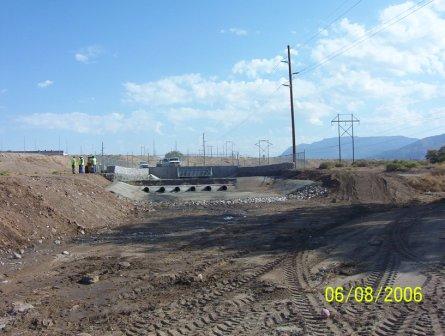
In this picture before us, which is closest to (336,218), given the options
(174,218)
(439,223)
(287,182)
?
(439,223)

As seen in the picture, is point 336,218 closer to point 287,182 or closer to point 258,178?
point 287,182

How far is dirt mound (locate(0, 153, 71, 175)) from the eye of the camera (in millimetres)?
50391

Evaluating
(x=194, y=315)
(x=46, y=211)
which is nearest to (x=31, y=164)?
(x=46, y=211)

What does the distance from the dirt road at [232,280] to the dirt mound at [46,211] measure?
1.25m

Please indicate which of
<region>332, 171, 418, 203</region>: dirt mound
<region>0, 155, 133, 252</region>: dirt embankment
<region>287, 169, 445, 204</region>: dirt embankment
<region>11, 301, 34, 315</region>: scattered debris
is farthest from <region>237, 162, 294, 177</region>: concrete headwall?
<region>11, 301, 34, 315</region>: scattered debris

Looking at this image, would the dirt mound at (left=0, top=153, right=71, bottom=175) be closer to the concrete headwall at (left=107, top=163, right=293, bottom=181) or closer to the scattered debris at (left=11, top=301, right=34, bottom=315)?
the concrete headwall at (left=107, top=163, right=293, bottom=181)

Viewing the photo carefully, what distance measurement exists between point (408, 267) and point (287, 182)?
1407 inches

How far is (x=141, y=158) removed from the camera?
408 feet

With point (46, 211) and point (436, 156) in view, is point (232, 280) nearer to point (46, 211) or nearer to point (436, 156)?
point (46, 211)

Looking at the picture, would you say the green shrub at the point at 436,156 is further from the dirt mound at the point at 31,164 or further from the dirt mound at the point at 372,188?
the dirt mound at the point at 31,164

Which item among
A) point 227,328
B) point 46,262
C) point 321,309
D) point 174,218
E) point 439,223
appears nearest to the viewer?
point 227,328

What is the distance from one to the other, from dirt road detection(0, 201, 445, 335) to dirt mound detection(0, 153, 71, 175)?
3222cm

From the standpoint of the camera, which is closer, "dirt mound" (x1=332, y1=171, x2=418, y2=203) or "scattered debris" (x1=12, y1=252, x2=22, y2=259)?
"scattered debris" (x1=12, y1=252, x2=22, y2=259)

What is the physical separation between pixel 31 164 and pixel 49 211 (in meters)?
41.2
